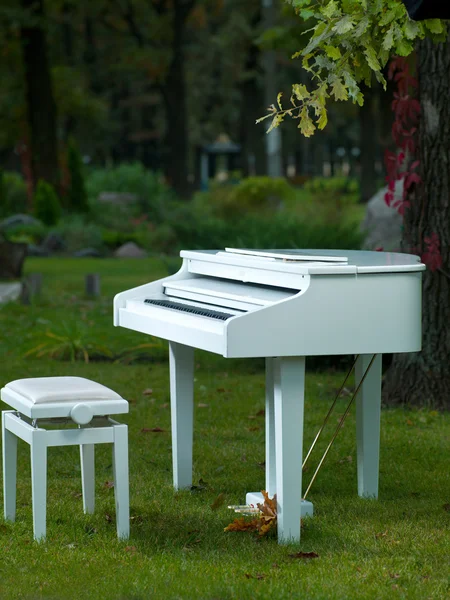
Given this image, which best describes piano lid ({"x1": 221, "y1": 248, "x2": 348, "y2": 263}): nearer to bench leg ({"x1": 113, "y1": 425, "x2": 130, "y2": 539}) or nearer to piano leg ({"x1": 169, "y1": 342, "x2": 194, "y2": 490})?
piano leg ({"x1": 169, "y1": 342, "x2": 194, "y2": 490})

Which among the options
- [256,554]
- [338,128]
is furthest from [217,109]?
[256,554]

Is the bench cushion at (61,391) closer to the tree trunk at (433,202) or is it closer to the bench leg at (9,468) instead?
the bench leg at (9,468)

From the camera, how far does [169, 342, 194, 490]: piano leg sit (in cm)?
637

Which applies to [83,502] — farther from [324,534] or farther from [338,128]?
[338,128]

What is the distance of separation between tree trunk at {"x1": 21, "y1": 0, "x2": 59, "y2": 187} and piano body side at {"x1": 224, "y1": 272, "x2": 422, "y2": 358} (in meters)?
22.2

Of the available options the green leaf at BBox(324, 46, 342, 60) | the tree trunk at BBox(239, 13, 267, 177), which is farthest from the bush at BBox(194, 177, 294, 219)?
the green leaf at BBox(324, 46, 342, 60)

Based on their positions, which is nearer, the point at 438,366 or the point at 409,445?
the point at 409,445

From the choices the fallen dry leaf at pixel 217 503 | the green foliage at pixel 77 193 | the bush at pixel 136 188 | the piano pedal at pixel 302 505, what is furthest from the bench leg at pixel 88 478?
the green foliage at pixel 77 193

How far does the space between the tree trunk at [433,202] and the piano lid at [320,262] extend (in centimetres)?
262

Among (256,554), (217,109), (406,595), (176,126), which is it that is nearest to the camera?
(406,595)

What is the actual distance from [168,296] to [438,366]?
3.23m

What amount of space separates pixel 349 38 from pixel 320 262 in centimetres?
108

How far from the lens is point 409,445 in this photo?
7.64m

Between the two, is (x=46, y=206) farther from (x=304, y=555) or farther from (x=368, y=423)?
(x=304, y=555)
